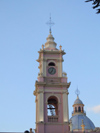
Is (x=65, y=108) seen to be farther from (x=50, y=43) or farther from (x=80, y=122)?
(x=80, y=122)

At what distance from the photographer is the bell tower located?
28719 mm

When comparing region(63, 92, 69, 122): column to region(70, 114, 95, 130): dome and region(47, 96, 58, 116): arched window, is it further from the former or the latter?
region(70, 114, 95, 130): dome

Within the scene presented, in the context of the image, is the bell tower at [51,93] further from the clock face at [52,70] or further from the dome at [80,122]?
the dome at [80,122]

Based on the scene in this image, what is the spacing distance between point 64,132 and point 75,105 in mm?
32487

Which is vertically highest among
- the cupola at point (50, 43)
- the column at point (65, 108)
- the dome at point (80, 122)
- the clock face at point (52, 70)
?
the cupola at point (50, 43)

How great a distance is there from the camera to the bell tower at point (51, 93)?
28.7m

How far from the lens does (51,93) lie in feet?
97.9

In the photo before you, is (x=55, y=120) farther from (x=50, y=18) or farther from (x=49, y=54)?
(x=50, y=18)

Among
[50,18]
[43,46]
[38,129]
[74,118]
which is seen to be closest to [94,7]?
[38,129]

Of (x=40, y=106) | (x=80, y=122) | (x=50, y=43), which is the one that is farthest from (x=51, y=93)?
(x=80, y=122)

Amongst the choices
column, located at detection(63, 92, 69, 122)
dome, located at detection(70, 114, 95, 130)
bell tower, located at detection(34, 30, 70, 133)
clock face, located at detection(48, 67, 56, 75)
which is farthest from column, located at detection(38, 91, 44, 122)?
dome, located at detection(70, 114, 95, 130)

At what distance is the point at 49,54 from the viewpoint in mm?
31734

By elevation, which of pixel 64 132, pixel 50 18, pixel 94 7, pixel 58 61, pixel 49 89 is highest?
pixel 50 18

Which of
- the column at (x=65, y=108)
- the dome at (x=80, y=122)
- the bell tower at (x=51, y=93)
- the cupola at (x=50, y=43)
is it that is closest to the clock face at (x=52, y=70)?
the bell tower at (x=51, y=93)
